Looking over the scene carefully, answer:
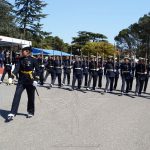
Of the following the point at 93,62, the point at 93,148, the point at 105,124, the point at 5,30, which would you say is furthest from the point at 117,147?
the point at 5,30

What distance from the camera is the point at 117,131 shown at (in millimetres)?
9641

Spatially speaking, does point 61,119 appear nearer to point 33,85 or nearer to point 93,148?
point 33,85

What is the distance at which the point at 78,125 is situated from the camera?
10.3 metres

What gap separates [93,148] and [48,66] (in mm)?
13827

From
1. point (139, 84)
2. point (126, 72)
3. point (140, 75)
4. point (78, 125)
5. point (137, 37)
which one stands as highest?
point (137, 37)

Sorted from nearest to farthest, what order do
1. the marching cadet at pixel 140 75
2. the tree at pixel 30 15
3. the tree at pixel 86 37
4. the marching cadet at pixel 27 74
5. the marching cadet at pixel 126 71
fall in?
1. the marching cadet at pixel 27 74
2. the marching cadet at pixel 140 75
3. the marching cadet at pixel 126 71
4. the tree at pixel 30 15
5. the tree at pixel 86 37

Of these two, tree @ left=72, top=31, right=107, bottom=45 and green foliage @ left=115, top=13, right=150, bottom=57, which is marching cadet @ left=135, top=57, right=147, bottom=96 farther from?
tree @ left=72, top=31, right=107, bottom=45

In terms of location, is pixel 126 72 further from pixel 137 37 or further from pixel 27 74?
pixel 137 37

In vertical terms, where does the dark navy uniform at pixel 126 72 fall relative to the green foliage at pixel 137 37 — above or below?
below

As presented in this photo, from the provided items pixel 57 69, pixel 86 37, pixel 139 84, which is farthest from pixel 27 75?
pixel 86 37

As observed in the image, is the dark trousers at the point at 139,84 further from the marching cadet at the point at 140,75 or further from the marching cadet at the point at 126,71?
the marching cadet at the point at 126,71

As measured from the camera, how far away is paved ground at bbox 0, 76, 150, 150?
325 inches

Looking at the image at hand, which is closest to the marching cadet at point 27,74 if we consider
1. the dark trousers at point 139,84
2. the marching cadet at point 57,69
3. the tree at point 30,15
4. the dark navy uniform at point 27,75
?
the dark navy uniform at point 27,75

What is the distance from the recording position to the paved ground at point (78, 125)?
8.25 meters
